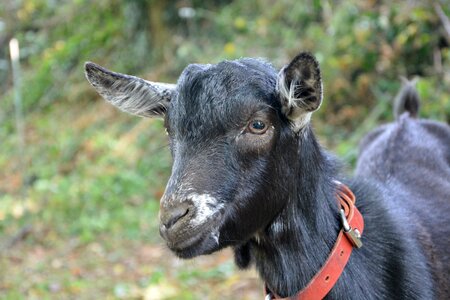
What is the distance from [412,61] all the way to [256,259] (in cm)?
584

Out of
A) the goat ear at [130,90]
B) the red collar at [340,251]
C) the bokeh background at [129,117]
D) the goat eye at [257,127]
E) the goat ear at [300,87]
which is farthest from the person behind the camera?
the bokeh background at [129,117]

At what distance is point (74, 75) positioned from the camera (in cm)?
1287

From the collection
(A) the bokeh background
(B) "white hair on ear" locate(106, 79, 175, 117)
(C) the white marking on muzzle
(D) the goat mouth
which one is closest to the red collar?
(D) the goat mouth

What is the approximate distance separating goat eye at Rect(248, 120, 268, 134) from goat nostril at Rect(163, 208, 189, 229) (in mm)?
422

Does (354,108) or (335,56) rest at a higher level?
A: (335,56)

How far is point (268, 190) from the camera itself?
2.61m

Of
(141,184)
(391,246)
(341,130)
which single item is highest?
(391,246)

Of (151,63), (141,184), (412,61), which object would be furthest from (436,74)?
(151,63)

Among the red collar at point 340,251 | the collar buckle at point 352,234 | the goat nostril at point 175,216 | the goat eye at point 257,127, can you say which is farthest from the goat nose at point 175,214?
the collar buckle at point 352,234

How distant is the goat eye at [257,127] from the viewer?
254 centimetres

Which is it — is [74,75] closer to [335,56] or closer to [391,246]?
[335,56]

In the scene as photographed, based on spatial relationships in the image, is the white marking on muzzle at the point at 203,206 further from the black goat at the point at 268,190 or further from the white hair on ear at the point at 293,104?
the white hair on ear at the point at 293,104

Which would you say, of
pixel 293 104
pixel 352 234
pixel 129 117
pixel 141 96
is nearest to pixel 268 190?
pixel 293 104

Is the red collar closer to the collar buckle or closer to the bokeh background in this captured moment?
the collar buckle
